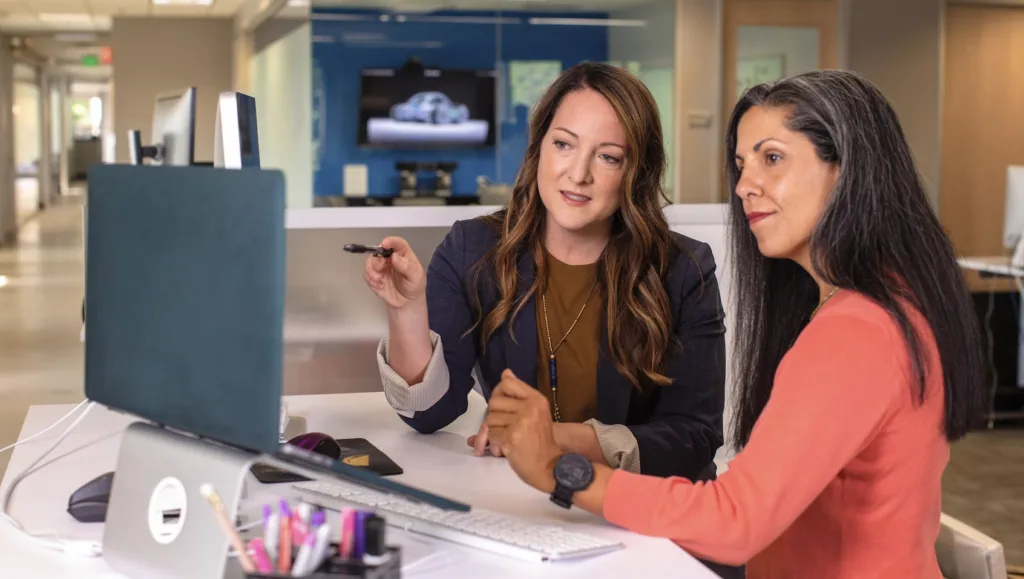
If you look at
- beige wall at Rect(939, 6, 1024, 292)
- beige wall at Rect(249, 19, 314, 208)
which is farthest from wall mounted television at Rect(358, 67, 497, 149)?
beige wall at Rect(939, 6, 1024, 292)

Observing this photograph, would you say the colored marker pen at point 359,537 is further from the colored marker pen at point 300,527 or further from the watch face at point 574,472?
the watch face at point 574,472

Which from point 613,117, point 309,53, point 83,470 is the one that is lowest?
point 83,470

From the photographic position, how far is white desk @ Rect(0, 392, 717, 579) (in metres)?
1.35

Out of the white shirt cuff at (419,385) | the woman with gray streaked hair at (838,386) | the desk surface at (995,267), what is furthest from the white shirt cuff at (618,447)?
the desk surface at (995,267)

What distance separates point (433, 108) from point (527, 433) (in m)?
7.84

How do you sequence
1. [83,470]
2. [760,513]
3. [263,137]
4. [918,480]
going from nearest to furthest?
[760,513] → [918,480] → [83,470] → [263,137]

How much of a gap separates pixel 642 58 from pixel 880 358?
815cm

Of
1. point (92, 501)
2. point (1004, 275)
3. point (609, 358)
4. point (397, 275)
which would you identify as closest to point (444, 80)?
point (1004, 275)

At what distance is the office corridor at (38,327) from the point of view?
6707 mm

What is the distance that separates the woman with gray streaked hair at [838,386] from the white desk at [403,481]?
77 millimetres

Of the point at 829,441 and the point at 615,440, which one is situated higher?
the point at 829,441

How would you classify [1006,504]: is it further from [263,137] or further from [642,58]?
[263,137]

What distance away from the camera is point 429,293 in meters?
2.19

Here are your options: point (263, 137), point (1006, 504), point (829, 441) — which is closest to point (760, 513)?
point (829, 441)
